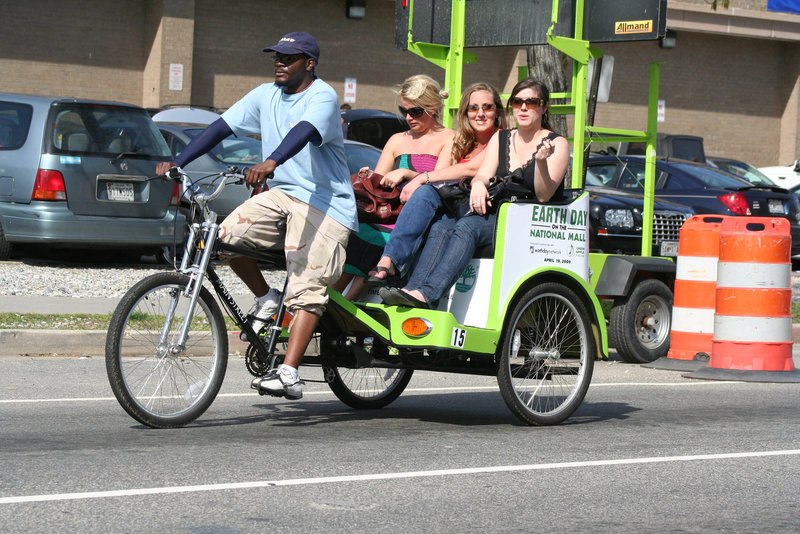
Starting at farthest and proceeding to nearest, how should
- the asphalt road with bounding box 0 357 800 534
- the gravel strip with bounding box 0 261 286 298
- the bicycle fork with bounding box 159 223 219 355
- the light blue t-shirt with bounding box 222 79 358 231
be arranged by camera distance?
the gravel strip with bounding box 0 261 286 298 < the light blue t-shirt with bounding box 222 79 358 231 < the bicycle fork with bounding box 159 223 219 355 < the asphalt road with bounding box 0 357 800 534

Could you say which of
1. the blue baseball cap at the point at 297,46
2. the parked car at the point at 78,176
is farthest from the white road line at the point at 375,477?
the parked car at the point at 78,176

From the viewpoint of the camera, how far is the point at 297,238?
654cm

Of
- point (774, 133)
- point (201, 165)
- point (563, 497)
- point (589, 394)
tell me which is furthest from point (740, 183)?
point (774, 133)

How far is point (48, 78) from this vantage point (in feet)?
89.1

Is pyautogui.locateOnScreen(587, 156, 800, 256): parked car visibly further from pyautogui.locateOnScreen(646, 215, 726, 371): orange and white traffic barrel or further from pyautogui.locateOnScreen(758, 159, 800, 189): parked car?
pyautogui.locateOnScreen(758, 159, 800, 189): parked car

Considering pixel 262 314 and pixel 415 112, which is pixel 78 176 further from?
pixel 262 314

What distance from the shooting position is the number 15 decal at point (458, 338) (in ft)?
21.9

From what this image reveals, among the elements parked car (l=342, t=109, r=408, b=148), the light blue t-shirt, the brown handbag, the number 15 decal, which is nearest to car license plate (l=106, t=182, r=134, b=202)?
parked car (l=342, t=109, r=408, b=148)

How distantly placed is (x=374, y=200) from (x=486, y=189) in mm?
647

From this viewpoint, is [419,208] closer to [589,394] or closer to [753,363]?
[589,394]

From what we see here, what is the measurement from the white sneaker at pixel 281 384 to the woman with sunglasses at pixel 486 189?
0.64 metres

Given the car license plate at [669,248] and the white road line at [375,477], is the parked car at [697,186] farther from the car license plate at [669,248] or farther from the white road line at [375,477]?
the white road line at [375,477]

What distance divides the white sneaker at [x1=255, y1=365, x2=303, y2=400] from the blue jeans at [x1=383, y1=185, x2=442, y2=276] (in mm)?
853

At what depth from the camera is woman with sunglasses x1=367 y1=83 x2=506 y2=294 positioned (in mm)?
6844
